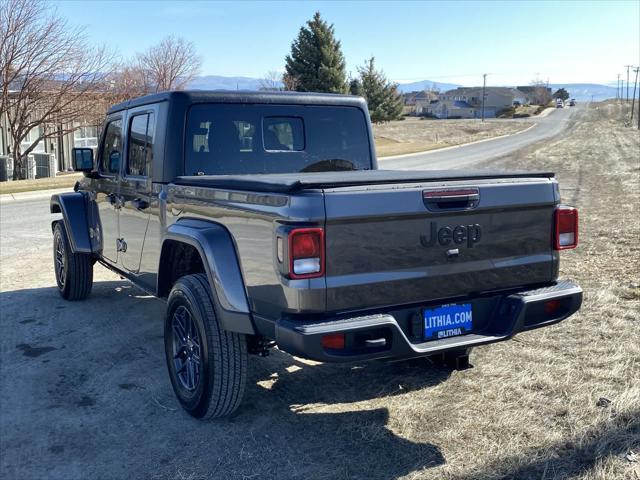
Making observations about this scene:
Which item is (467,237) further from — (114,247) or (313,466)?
(114,247)

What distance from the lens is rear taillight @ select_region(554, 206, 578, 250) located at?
4168 mm

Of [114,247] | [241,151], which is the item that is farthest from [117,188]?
[241,151]

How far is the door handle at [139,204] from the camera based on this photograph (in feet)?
16.7

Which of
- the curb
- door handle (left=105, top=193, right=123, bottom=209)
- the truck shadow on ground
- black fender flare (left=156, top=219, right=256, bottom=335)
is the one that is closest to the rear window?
black fender flare (left=156, top=219, right=256, bottom=335)

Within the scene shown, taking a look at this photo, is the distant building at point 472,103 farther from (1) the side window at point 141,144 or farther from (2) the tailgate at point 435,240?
(2) the tailgate at point 435,240

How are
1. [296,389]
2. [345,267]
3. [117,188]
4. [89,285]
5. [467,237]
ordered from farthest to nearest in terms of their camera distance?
[89,285], [117,188], [296,389], [467,237], [345,267]

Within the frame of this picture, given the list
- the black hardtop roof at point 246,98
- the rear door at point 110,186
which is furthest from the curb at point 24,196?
the black hardtop roof at point 246,98

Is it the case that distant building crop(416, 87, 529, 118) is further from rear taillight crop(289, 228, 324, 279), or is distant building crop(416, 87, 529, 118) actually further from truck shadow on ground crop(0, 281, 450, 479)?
rear taillight crop(289, 228, 324, 279)

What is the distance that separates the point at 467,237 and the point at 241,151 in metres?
2.00

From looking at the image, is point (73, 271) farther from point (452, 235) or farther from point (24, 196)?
point (24, 196)

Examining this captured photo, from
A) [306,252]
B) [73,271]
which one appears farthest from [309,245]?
[73,271]

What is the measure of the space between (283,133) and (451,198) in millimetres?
1950

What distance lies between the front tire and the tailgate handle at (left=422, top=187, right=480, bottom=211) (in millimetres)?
1375

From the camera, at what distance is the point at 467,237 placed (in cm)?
381
